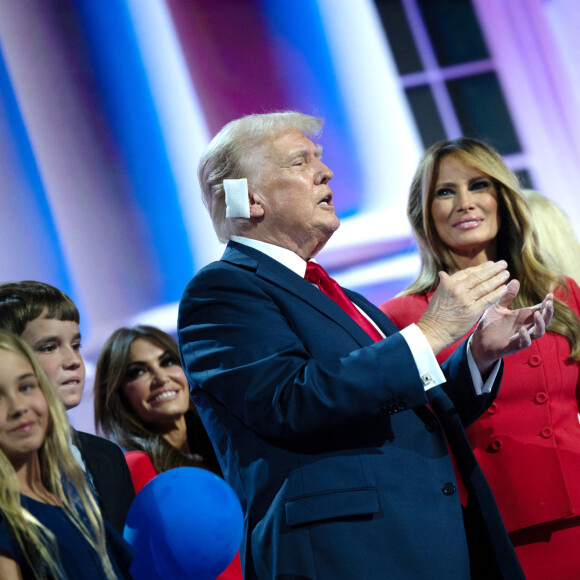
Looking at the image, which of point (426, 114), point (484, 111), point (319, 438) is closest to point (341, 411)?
point (319, 438)

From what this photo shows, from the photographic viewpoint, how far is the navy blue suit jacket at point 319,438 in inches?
73.0

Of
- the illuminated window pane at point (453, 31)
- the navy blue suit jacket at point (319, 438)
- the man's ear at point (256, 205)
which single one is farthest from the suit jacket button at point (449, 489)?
the illuminated window pane at point (453, 31)

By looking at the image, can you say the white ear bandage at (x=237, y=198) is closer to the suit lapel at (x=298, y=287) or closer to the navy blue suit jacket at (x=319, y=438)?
the suit lapel at (x=298, y=287)

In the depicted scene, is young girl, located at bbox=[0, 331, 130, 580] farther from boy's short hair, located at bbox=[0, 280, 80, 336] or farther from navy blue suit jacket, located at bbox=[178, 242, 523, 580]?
boy's short hair, located at bbox=[0, 280, 80, 336]

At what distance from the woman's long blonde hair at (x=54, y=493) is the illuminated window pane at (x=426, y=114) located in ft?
9.55

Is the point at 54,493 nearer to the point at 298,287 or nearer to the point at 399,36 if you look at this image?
the point at 298,287

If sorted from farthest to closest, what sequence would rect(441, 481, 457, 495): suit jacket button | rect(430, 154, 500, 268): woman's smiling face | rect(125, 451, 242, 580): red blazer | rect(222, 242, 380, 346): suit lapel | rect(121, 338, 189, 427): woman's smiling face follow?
1. rect(121, 338, 189, 427): woman's smiling face
2. rect(430, 154, 500, 268): woman's smiling face
3. rect(125, 451, 242, 580): red blazer
4. rect(222, 242, 380, 346): suit lapel
5. rect(441, 481, 457, 495): suit jacket button

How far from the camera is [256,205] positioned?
2.37 m

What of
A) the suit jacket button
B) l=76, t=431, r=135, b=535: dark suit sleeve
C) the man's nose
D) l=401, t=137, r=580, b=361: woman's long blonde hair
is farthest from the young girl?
l=401, t=137, r=580, b=361: woman's long blonde hair

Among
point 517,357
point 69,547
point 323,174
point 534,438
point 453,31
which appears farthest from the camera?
point 453,31

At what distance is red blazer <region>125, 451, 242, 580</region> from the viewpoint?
9.28 feet

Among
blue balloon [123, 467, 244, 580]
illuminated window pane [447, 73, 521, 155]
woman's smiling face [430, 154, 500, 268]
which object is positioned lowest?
blue balloon [123, 467, 244, 580]

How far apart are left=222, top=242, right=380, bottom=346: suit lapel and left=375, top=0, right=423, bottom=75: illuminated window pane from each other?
246 centimetres

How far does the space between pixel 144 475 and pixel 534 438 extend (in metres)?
1.30
